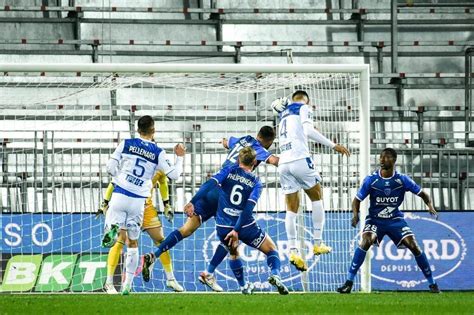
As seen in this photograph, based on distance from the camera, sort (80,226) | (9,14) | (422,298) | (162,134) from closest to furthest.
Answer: (422,298) → (80,226) → (162,134) → (9,14)

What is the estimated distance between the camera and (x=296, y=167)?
1534 centimetres

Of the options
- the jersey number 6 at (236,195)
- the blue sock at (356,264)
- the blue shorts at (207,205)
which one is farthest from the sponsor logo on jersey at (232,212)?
the blue sock at (356,264)

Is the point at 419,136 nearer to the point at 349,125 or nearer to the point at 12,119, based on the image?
the point at 349,125

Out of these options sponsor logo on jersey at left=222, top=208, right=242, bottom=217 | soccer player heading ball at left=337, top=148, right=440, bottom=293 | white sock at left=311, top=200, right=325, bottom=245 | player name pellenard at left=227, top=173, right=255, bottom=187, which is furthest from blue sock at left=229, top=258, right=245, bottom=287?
soccer player heading ball at left=337, top=148, right=440, bottom=293

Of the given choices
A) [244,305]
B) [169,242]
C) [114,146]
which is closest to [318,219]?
[169,242]

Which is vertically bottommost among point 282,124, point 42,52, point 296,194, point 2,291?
point 2,291

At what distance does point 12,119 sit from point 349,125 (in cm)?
554

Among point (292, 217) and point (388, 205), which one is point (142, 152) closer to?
point (292, 217)

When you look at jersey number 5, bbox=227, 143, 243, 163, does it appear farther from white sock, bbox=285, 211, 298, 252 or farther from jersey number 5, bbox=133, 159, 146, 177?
jersey number 5, bbox=133, 159, 146, 177

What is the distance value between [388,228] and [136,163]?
12.4 feet

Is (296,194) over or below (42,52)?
below

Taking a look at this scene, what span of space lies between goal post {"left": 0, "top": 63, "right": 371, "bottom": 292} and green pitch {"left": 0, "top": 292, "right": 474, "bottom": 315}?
2.81m

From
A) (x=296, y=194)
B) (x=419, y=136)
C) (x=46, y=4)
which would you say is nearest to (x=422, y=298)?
(x=296, y=194)

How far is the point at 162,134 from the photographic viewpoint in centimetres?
2019
